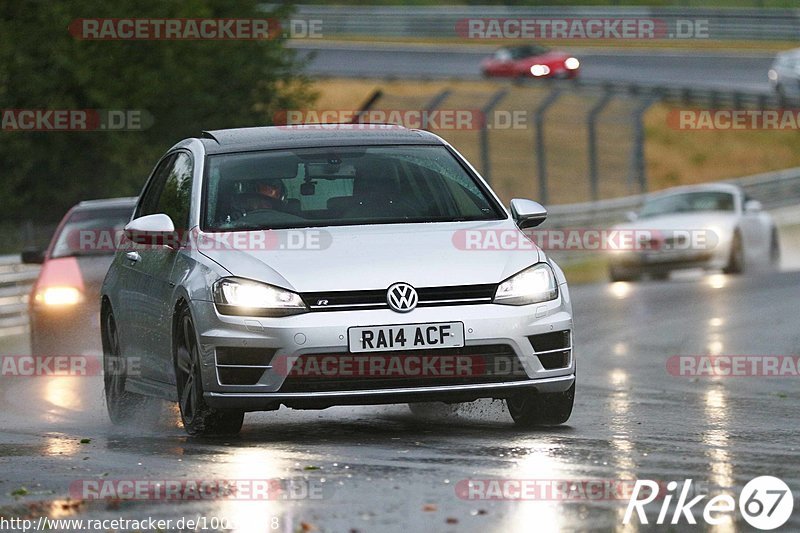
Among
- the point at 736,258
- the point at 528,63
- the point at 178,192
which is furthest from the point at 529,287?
the point at 528,63

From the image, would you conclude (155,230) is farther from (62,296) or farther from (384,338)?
(62,296)

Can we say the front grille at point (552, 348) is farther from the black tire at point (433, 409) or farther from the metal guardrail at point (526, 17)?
the metal guardrail at point (526, 17)

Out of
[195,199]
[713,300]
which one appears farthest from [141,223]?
[713,300]

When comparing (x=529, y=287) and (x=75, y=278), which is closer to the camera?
(x=529, y=287)

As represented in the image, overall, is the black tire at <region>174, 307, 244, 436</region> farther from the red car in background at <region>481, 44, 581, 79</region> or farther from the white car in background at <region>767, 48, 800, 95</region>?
the red car in background at <region>481, 44, 581, 79</region>

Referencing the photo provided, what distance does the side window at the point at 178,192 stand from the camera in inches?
384

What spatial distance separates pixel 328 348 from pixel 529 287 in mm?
1080

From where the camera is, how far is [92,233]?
49.4ft

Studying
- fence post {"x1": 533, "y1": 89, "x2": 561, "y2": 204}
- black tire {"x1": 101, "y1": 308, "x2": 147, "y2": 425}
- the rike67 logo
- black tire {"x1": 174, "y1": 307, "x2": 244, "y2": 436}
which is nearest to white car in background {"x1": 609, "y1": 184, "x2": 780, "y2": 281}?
fence post {"x1": 533, "y1": 89, "x2": 561, "y2": 204}

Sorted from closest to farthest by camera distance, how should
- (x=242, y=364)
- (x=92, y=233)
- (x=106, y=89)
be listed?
(x=242, y=364) < (x=92, y=233) < (x=106, y=89)

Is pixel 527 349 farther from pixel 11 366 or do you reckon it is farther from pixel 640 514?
pixel 11 366

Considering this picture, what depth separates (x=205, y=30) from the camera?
2730 centimetres

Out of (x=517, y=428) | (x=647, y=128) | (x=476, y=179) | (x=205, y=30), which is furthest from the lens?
(x=647, y=128)

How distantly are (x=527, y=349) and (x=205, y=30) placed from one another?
19284 millimetres
